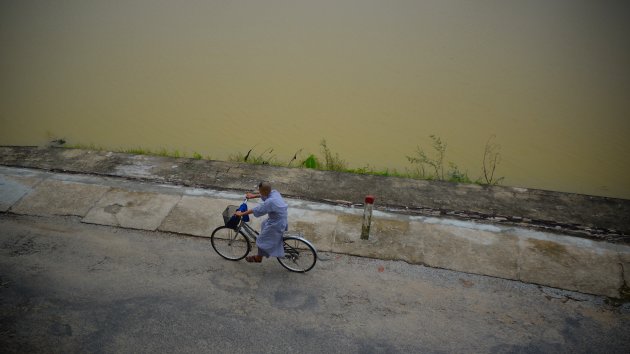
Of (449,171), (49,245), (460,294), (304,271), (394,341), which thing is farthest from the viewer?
(449,171)

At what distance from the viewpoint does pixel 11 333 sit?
12.0 ft

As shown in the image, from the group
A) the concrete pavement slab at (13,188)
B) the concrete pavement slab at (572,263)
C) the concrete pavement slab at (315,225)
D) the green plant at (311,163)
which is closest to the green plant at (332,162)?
the green plant at (311,163)

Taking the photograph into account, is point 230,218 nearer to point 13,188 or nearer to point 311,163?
point 311,163

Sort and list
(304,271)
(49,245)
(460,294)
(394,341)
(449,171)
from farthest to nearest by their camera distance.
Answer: (449,171) < (49,245) < (304,271) < (460,294) < (394,341)

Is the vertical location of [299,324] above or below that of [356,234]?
below

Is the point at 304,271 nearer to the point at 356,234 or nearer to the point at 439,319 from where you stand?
the point at 356,234

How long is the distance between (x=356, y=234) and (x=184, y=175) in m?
2.97

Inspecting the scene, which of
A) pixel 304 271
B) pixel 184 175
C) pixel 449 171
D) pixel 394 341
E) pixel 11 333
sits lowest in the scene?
pixel 11 333

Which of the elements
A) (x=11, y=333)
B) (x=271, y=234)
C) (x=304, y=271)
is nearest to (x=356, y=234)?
(x=304, y=271)

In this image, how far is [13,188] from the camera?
5.82 m

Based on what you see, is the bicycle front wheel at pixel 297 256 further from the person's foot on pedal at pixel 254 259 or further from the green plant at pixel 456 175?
the green plant at pixel 456 175

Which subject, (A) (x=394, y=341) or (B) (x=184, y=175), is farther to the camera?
(B) (x=184, y=175)

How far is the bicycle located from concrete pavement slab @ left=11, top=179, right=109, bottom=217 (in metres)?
2.20

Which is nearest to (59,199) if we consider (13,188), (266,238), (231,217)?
(13,188)
